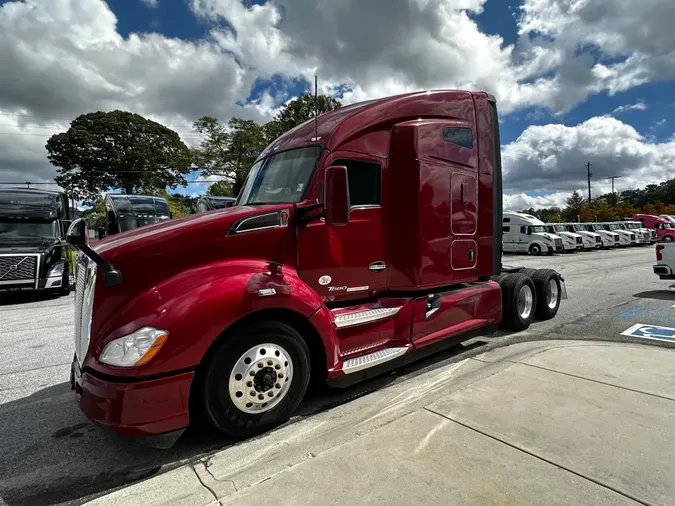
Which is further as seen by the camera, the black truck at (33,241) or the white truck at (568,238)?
the white truck at (568,238)

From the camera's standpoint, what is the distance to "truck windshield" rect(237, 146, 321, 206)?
148 inches

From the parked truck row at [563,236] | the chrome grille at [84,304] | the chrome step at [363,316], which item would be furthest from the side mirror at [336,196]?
the parked truck row at [563,236]

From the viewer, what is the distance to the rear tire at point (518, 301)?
5.90 metres

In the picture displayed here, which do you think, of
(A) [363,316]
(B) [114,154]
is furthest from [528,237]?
(B) [114,154]

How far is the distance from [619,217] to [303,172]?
212 feet

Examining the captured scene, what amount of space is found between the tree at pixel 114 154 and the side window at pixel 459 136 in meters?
50.1

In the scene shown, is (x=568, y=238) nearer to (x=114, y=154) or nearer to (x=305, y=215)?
(x=305, y=215)

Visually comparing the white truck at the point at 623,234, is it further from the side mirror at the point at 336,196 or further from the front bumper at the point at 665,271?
the side mirror at the point at 336,196

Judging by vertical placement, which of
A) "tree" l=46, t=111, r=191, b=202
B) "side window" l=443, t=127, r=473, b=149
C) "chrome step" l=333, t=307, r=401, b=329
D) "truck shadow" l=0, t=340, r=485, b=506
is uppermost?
"tree" l=46, t=111, r=191, b=202

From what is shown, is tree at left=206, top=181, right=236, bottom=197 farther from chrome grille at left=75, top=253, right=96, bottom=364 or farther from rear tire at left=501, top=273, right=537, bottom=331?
chrome grille at left=75, top=253, right=96, bottom=364

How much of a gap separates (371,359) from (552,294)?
4.64m

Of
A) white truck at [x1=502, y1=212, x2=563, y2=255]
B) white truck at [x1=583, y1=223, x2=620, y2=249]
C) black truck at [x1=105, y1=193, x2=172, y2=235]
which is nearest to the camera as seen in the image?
black truck at [x1=105, y1=193, x2=172, y2=235]

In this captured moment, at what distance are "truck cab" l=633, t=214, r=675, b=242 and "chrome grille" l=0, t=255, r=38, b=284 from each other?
4218 centimetres

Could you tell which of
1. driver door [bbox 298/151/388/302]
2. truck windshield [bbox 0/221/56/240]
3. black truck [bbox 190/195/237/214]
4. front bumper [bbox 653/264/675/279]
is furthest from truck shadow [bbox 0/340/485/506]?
truck windshield [bbox 0/221/56/240]
